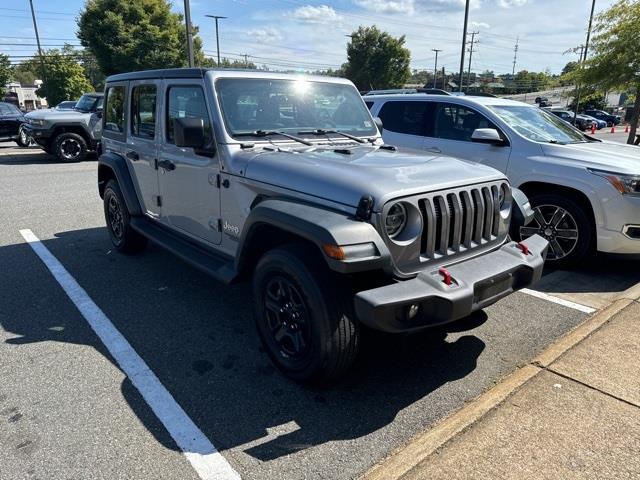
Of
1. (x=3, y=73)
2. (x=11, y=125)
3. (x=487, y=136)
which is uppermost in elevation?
(x=3, y=73)

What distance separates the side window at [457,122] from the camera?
6.05 metres

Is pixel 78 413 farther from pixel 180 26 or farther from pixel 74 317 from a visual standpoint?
pixel 180 26

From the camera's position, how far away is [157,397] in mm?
2893

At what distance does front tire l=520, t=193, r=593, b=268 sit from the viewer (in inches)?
196

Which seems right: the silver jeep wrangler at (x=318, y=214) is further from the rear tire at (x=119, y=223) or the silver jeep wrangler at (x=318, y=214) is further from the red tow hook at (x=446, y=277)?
the rear tire at (x=119, y=223)

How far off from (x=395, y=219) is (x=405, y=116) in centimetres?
453

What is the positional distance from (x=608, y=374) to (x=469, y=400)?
3.34 ft

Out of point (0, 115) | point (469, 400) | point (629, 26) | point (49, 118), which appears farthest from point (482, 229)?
point (0, 115)

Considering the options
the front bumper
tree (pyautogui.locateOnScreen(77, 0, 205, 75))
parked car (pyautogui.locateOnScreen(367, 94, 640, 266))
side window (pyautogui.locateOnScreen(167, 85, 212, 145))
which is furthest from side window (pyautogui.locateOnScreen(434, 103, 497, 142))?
tree (pyautogui.locateOnScreen(77, 0, 205, 75))

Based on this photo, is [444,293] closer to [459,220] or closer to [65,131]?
[459,220]

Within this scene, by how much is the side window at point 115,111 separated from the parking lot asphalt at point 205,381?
1626 mm

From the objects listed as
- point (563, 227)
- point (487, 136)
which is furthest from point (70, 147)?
point (563, 227)

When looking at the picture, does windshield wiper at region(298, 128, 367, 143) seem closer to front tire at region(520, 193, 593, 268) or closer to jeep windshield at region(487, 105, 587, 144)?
front tire at region(520, 193, 593, 268)

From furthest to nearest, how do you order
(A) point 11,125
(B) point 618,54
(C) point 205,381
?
(A) point 11,125, (B) point 618,54, (C) point 205,381
